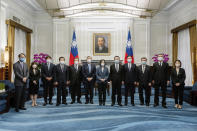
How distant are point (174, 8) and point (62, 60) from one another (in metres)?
7.62

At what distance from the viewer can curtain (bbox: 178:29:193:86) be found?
9.46 meters

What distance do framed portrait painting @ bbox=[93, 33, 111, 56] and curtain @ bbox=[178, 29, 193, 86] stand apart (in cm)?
379

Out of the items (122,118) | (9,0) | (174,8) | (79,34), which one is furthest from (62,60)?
(174,8)

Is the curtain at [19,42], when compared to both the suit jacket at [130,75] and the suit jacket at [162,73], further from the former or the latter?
the suit jacket at [162,73]

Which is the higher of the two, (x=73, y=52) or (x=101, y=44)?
(x=101, y=44)

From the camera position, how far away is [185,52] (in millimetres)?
9805

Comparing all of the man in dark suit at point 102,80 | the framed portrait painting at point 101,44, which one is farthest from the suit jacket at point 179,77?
the framed portrait painting at point 101,44

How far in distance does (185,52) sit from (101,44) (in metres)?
4.47

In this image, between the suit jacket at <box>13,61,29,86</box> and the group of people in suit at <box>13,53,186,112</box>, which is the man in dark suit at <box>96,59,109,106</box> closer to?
the group of people in suit at <box>13,53,186,112</box>

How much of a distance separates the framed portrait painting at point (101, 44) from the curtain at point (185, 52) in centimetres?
379

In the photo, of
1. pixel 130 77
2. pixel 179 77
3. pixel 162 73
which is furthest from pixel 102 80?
pixel 179 77

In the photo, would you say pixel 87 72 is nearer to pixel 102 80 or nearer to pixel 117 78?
pixel 102 80

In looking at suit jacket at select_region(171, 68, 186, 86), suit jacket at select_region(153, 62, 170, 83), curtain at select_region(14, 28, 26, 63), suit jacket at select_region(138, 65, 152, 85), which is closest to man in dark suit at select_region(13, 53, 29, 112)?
suit jacket at select_region(138, 65, 152, 85)

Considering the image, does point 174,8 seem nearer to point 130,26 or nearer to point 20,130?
point 130,26
